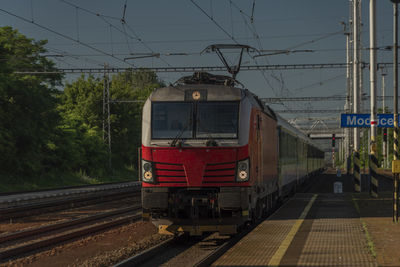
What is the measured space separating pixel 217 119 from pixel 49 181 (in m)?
28.5

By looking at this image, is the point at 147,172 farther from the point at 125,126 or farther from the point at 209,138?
the point at 125,126

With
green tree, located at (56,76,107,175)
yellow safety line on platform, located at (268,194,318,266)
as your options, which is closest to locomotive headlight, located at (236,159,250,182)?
yellow safety line on platform, located at (268,194,318,266)

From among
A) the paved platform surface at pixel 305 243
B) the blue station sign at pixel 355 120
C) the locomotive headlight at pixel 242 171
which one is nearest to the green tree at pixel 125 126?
the blue station sign at pixel 355 120

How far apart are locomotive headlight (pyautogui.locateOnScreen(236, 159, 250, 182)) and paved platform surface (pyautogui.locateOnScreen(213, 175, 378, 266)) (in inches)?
52.9

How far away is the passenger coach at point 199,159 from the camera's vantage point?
40.5 ft

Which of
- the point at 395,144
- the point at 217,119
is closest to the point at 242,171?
the point at 217,119

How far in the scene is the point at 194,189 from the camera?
12430mm

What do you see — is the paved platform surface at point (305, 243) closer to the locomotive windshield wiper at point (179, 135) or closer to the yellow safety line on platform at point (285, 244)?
the yellow safety line on platform at point (285, 244)

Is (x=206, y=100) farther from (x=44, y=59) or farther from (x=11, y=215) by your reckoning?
(x=44, y=59)

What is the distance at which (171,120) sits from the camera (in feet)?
42.6

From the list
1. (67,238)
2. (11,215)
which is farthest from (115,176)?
(67,238)

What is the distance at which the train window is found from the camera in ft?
41.8

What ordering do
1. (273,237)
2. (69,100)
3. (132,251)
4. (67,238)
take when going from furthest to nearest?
(69,100) < (67,238) < (273,237) < (132,251)

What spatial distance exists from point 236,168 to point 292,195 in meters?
15.5
